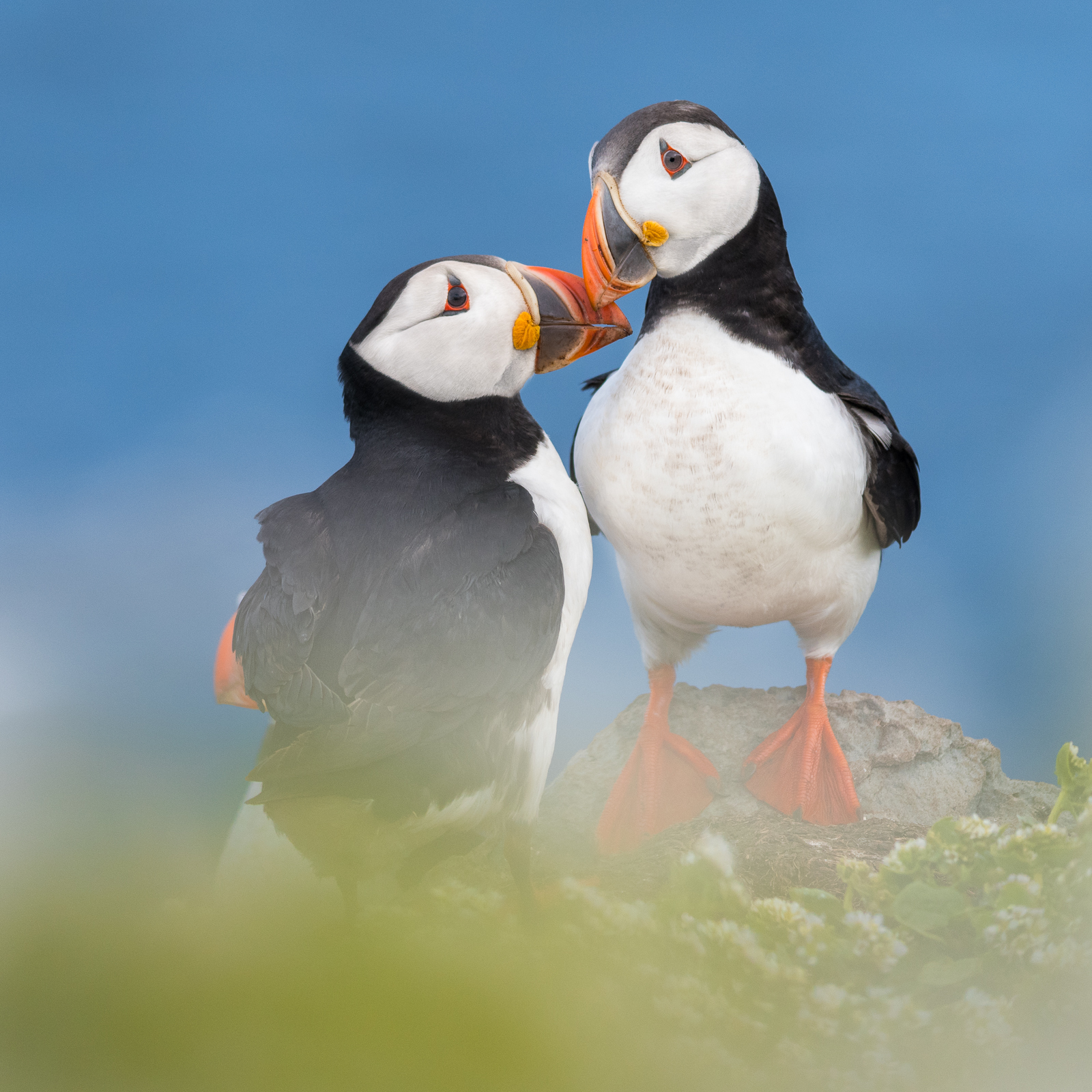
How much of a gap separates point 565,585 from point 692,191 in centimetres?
64

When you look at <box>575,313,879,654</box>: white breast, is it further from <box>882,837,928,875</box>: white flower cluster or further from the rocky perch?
<box>882,837,928,875</box>: white flower cluster

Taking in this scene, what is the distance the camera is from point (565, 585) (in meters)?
1.58

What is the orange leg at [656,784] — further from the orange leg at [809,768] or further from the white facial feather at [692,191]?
the white facial feather at [692,191]

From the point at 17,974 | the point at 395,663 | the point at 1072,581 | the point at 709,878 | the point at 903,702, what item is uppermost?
the point at 903,702

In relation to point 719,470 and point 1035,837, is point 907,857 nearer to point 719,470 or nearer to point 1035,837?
point 1035,837

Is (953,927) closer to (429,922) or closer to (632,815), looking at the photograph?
(429,922)

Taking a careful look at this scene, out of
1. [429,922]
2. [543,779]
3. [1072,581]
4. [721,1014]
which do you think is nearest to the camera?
[429,922]

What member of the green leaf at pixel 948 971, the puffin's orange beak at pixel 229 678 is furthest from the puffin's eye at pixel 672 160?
the green leaf at pixel 948 971

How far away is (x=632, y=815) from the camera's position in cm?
211

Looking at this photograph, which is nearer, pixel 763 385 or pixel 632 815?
pixel 763 385

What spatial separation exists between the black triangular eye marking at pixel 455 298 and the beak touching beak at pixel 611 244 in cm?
21

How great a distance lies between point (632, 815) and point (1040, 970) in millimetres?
1132

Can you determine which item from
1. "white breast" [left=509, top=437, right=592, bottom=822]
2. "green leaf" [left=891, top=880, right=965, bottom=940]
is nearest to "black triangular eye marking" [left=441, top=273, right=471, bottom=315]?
"white breast" [left=509, top=437, right=592, bottom=822]

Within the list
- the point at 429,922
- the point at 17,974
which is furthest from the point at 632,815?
the point at 17,974
